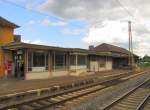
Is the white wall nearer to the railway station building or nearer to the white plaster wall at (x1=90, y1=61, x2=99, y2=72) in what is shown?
the white plaster wall at (x1=90, y1=61, x2=99, y2=72)

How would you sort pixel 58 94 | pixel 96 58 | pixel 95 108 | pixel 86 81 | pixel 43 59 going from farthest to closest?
pixel 96 58, pixel 43 59, pixel 86 81, pixel 58 94, pixel 95 108

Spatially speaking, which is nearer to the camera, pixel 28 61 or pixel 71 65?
pixel 28 61

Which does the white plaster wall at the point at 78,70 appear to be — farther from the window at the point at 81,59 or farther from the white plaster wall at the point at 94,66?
the white plaster wall at the point at 94,66

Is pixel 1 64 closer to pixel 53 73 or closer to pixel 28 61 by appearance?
pixel 28 61

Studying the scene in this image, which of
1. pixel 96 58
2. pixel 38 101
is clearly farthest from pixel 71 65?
pixel 38 101

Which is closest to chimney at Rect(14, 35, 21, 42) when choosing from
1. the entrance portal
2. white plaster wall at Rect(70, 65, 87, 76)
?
white plaster wall at Rect(70, 65, 87, 76)

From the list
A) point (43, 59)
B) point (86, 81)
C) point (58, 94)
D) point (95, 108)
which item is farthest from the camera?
point (43, 59)

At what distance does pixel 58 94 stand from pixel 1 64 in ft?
45.2

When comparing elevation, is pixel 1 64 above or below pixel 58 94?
above

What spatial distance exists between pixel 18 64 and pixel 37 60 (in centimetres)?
229

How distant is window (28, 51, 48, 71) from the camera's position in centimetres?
2884

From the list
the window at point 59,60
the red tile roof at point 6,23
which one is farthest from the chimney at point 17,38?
the window at point 59,60

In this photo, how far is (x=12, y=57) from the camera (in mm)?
31188

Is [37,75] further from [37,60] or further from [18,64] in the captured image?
[18,64]
